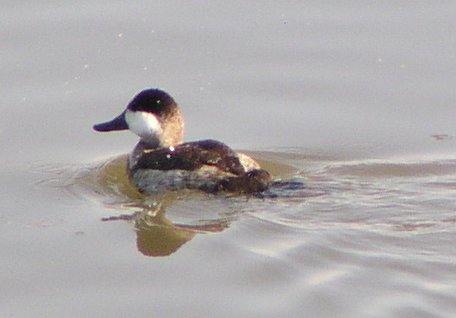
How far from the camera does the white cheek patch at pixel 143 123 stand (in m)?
12.0

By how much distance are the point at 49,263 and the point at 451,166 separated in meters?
3.64

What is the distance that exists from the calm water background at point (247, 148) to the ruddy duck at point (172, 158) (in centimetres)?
19

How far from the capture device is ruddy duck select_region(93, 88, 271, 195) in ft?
37.3

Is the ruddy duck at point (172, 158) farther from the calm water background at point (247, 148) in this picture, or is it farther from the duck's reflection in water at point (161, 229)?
the duck's reflection in water at point (161, 229)

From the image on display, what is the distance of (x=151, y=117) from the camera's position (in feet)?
39.4

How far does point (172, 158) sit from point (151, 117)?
1.69 ft

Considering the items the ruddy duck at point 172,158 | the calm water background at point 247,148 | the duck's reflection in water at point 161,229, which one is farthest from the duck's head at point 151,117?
the duck's reflection in water at point 161,229

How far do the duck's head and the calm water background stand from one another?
0.36 metres

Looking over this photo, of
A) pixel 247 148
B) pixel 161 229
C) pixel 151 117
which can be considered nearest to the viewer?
pixel 161 229

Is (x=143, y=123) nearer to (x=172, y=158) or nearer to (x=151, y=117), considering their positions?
(x=151, y=117)

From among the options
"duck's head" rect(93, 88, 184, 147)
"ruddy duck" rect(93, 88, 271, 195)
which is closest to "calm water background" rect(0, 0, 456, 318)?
"ruddy duck" rect(93, 88, 271, 195)

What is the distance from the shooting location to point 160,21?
45.5ft

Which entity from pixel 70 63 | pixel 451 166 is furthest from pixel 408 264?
pixel 70 63

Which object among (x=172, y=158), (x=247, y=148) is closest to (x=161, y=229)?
(x=172, y=158)
